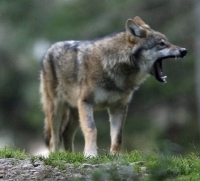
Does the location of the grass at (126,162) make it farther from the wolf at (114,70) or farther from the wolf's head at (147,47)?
the wolf's head at (147,47)

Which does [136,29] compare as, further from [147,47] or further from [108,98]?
[108,98]

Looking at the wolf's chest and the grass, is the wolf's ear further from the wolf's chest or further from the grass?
the grass

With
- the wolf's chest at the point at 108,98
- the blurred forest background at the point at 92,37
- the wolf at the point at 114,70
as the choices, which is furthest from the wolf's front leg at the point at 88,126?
the blurred forest background at the point at 92,37

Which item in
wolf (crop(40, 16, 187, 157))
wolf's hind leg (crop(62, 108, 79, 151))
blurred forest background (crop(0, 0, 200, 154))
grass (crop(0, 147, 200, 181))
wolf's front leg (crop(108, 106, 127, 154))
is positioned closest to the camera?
grass (crop(0, 147, 200, 181))

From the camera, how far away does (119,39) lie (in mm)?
13461

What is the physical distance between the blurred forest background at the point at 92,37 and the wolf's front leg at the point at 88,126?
1503 cm

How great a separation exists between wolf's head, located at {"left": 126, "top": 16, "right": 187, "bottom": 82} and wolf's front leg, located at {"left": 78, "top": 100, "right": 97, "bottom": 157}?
1.00 m

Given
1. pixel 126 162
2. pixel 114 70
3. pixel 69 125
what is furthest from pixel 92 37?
pixel 126 162

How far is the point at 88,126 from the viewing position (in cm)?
1291

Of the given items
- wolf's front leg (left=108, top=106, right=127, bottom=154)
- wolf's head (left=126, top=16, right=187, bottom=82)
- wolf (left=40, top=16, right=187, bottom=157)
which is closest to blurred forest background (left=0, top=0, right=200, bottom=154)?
wolf (left=40, top=16, right=187, bottom=157)

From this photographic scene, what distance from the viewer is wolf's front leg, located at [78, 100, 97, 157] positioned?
12578 millimetres

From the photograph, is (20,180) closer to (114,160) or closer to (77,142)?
(114,160)

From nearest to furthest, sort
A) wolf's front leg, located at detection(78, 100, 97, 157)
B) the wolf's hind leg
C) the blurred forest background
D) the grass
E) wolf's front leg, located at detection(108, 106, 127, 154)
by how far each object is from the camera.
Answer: the grass → wolf's front leg, located at detection(78, 100, 97, 157) → wolf's front leg, located at detection(108, 106, 127, 154) → the wolf's hind leg → the blurred forest background

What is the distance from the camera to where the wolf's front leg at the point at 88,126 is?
1258 cm
